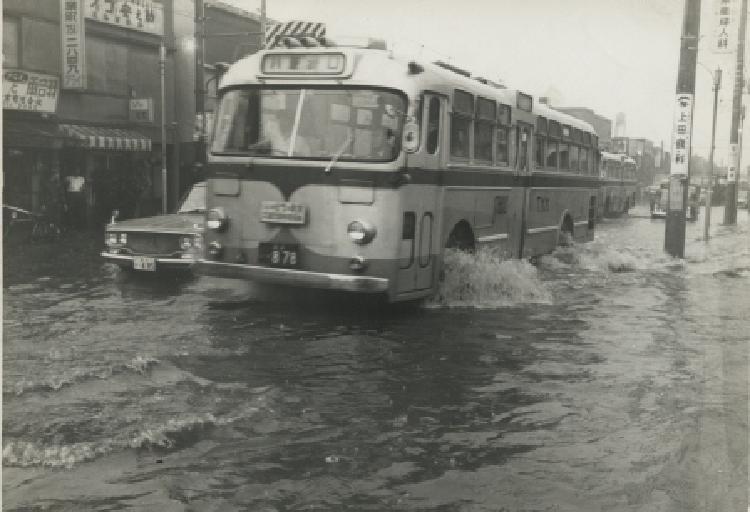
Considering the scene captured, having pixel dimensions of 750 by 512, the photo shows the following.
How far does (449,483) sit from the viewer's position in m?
4.77

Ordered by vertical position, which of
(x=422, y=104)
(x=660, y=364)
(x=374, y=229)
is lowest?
(x=660, y=364)

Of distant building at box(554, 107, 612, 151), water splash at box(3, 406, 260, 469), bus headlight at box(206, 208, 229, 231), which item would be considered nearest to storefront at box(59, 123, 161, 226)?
bus headlight at box(206, 208, 229, 231)

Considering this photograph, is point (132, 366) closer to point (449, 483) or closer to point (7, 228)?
point (449, 483)

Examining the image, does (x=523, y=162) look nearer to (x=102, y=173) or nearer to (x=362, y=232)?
(x=362, y=232)

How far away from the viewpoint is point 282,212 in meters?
9.01

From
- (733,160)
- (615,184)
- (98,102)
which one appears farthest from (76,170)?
(615,184)

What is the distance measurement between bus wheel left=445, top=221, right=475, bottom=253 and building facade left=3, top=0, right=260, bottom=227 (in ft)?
38.9

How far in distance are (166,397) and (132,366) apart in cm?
103

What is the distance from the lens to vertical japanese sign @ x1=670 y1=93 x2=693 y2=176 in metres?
17.8

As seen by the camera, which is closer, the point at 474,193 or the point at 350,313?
the point at 350,313

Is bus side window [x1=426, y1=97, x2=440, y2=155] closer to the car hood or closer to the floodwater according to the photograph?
the floodwater

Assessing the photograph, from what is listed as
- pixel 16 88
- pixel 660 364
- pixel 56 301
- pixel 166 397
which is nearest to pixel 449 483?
pixel 166 397

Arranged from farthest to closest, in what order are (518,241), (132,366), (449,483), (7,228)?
1. (7,228)
2. (518,241)
3. (132,366)
4. (449,483)

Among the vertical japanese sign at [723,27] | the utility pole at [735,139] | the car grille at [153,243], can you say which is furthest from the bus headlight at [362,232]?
the utility pole at [735,139]
